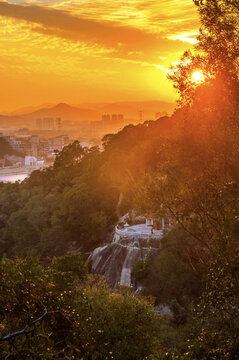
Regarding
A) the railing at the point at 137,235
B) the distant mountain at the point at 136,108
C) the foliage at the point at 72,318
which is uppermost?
the distant mountain at the point at 136,108

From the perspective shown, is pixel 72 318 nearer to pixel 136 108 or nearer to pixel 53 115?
pixel 136 108

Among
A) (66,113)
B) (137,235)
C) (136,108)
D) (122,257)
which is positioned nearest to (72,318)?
(122,257)

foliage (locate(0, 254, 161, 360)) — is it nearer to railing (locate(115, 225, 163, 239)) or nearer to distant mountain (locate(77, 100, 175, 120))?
railing (locate(115, 225, 163, 239))

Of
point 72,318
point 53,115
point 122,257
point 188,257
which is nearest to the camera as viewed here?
point 72,318

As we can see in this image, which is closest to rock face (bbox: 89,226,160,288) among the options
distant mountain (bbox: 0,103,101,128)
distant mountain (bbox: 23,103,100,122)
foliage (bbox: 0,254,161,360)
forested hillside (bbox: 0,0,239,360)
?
forested hillside (bbox: 0,0,239,360)

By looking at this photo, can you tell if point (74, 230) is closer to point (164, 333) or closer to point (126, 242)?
point (126, 242)

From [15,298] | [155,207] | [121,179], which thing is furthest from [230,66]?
[121,179]

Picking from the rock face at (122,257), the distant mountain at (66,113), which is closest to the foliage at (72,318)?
the rock face at (122,257)

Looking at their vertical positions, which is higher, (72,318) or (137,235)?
(72,318)

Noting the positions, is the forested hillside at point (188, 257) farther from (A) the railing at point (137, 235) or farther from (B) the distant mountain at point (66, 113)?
(B) the distant mountain at point (66, 113)
